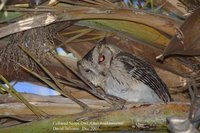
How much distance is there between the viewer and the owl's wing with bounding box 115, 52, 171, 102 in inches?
119

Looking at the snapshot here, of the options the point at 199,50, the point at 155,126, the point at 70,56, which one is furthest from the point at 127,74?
the point at 155,126

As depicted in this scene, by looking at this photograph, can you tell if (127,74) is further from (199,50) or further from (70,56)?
(199,50)

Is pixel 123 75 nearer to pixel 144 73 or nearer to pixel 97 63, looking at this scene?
pixel 144 73

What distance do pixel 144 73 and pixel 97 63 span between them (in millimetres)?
386

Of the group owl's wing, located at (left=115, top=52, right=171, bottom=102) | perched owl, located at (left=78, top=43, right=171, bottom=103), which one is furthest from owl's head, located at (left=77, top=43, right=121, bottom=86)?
owl's wing, located at (left=115, top=52, right=171, bottom=102)

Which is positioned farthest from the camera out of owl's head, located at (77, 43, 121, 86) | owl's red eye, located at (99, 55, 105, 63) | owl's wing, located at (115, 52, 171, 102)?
owl's red eye, located at (99, 55, 105, 63)

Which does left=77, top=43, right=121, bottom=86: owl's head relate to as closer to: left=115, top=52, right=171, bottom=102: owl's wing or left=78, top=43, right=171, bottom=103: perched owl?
left=78, top=43, right=171, bottom=103: perched owl

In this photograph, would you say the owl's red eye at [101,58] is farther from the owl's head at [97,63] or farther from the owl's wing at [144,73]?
the owl's wing at [144,73]

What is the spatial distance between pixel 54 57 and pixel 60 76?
125 millimetres

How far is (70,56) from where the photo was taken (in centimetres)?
324

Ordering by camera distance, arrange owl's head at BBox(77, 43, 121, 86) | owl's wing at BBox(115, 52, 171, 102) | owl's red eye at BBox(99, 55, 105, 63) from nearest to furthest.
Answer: owl's wing at BBox(115, 52, 171, 102)
owl's head at BBox(77, 43, 121, 86)
owl's red eye at BBox(99, 55, 105, 63)

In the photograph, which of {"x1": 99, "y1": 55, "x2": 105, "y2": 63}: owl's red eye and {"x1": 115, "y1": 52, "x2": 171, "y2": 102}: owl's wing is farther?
{"x1": 99, "y1": 55, "x2": 105, "y2": 63}: owl's red eye

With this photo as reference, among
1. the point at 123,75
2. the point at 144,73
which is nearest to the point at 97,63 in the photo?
the point at 123,75

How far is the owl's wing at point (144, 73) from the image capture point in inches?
119
